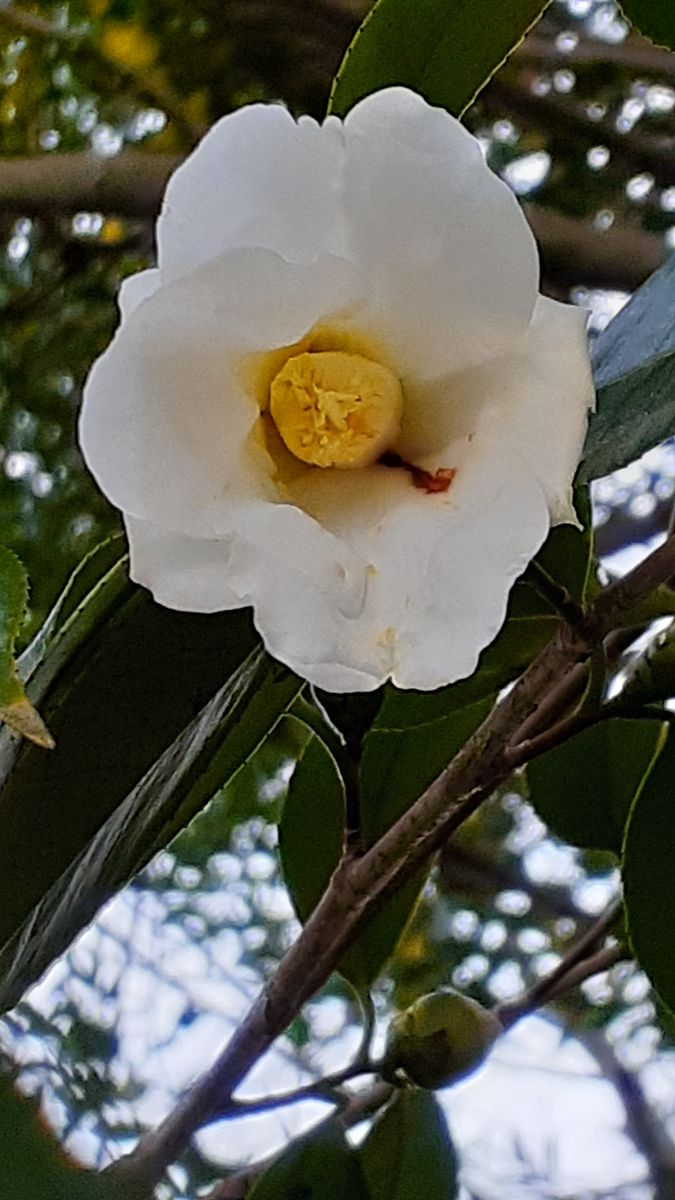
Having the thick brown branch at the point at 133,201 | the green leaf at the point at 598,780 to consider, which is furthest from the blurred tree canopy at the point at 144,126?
the green leaf at the point at 598,780

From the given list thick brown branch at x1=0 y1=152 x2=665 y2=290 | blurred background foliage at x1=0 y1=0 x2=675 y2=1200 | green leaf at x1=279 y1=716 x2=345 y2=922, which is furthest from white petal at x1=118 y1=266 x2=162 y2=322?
Result: blurred background foliage at x1=0 y1=0 x2=675 y2=1200

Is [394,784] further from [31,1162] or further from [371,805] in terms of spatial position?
[31,1162]

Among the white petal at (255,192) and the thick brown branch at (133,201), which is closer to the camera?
the white petal at (255,192)

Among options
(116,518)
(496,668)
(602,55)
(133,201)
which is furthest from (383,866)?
(602,55)

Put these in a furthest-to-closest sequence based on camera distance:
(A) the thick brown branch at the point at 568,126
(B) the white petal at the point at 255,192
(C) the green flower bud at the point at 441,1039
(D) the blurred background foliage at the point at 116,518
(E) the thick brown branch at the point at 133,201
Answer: (A) the thick brown branch at the point at 568,126
(D) the blurred background foliage at the point at 116,518
(E) the thick brown branch at the point at 133,201
(C) the green flower bud at the point at 441,1039
(B) the white petal at the point at 255,192

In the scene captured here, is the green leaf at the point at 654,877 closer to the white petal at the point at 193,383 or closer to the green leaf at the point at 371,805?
the green leaf at the point at 371,805

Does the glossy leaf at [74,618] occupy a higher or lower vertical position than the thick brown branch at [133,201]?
higher

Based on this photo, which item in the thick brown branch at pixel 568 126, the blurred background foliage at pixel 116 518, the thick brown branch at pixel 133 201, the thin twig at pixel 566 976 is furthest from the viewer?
the thick brown branch at pixel 568 126
